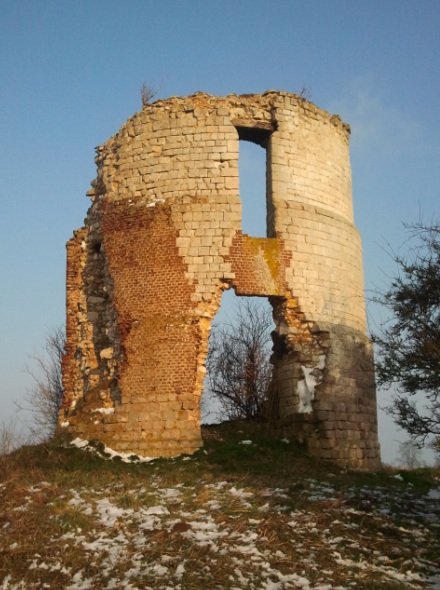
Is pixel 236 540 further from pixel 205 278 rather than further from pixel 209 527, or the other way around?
pixel 205 278

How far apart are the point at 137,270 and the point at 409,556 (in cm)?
690

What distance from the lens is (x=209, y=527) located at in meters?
7.77

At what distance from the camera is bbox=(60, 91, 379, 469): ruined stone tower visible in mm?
11750

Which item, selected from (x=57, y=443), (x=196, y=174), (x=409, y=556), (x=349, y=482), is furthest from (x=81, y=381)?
(x=409, y=556)

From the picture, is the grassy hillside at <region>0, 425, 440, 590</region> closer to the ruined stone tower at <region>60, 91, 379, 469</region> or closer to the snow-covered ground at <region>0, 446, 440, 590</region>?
the snow-covered ground at <region>0, 446, 440, 590</region>

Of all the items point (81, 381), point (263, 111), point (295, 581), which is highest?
point (263, 111)

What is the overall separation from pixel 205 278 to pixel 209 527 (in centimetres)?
498

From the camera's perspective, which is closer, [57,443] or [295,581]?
[295,581]

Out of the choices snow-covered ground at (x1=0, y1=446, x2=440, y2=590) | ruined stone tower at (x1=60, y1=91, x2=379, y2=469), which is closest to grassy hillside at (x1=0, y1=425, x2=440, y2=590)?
snow-covered ground at (x1=0, y1=446, x2=440, y2=590)

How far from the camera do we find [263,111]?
12.8 m

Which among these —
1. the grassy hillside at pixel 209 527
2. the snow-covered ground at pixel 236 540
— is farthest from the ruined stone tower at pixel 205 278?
the snow-covered ground at pixel 236 540

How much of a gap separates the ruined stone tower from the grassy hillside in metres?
1.32

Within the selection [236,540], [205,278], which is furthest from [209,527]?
[205,278]

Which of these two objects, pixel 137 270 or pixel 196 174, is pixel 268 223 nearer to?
pixel 196 174
